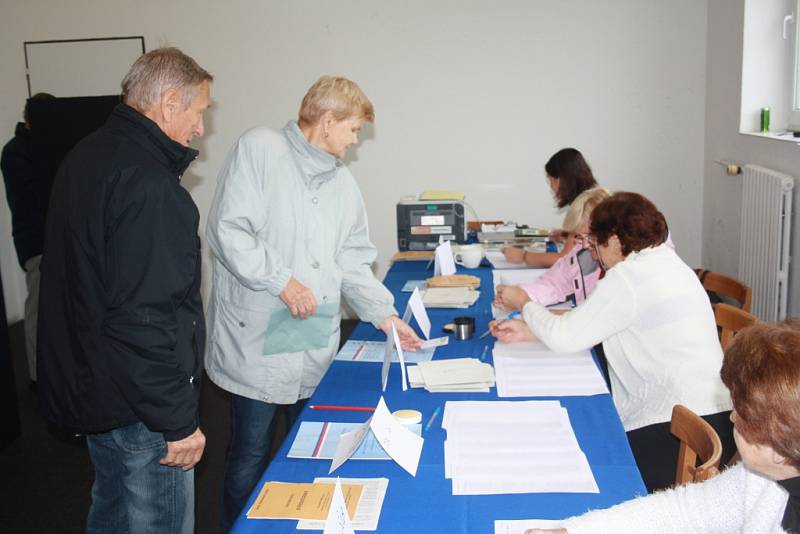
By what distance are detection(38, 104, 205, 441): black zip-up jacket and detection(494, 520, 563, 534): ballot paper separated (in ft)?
2.36

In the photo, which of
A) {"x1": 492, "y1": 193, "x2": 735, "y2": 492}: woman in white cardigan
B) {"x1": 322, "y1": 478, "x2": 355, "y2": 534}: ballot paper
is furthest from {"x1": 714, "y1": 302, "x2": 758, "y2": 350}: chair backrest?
{"x1": 322, "y1": 478, "x2": 355, "y2": 534}: ballot paper

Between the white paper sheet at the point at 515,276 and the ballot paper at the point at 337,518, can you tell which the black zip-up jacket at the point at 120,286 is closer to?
the ballot paper at the point at 337,518

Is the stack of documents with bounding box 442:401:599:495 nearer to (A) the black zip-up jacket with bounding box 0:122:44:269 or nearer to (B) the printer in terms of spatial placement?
(B) the printer

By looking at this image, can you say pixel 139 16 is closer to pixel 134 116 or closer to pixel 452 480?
pixel 134 116

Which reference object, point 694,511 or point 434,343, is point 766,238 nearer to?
point 434,343

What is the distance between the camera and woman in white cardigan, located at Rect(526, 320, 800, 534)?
1.15 meters

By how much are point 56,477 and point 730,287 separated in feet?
9.94

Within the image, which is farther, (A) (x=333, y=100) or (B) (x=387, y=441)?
(A) (x=333, y=100)

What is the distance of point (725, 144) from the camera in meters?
4.52

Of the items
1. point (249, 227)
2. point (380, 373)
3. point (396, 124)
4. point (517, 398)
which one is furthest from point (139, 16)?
point (517, 398)

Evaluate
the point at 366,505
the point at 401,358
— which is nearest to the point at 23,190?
the point at 401,358

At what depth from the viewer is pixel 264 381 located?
2.33 metres

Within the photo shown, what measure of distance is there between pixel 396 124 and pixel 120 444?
3.84m

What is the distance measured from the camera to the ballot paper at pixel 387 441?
1.57 m
